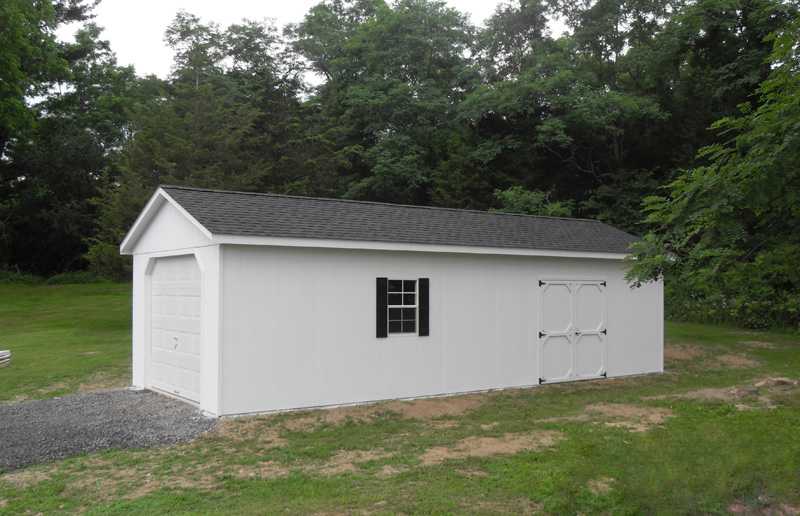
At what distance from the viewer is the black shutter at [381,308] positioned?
10.6 metres

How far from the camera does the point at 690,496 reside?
20.5 ft

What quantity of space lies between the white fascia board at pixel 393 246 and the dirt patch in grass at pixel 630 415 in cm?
300

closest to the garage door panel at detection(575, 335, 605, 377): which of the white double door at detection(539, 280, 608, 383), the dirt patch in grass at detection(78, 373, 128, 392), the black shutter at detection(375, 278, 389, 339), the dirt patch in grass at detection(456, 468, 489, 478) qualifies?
the white double door at detection(539, 280, 608, 383)

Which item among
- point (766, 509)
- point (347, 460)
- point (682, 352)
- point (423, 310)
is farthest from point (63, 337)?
point (766, 509)

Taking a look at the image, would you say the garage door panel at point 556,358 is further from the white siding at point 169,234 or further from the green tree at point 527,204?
the green tree at point 527,204

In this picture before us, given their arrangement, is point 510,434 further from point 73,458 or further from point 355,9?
point 355,9

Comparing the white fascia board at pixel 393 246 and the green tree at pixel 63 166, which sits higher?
the green tree at pixel 63 166

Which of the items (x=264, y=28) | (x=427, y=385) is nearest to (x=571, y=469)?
(x=427, y=385)

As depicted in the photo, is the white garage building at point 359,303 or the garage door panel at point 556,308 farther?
the garage door panel at point 556,308

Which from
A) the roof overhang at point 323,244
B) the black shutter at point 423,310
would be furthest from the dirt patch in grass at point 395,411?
the roof overhang at point 323,244

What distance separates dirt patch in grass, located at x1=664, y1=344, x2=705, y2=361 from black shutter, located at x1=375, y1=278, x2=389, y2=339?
8688 millimetres

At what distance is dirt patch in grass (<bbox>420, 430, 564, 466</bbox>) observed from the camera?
289 inches

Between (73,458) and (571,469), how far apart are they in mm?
5371

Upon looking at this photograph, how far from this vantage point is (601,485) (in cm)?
636
